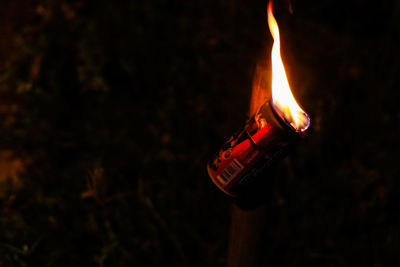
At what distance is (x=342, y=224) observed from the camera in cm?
234

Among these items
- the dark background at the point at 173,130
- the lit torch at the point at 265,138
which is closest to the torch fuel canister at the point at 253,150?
the lit torch at the point at 265,138

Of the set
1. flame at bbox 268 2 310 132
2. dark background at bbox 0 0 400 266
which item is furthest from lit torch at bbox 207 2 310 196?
dark background at bbox 0 0 400 266

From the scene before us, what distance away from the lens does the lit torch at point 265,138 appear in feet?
3.43

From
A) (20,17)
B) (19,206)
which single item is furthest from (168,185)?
(20,17)

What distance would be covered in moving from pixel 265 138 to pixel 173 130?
193cm

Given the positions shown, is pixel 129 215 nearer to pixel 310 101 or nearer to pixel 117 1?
pixel 310 101

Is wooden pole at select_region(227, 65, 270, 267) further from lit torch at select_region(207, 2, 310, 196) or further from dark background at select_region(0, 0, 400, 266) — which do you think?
dark background at select_region(0, 0, 400, 266)

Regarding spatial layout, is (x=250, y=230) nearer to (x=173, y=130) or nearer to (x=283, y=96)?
(x=283, y=96)

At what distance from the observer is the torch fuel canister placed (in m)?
1.04

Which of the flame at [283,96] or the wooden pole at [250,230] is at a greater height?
the flame at [283,96]

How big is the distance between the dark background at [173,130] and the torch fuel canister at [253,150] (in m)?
0.32

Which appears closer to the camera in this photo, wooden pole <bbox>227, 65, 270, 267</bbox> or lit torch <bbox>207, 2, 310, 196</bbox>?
lit torch <bbox>207, 2, 310, 196</bbox>

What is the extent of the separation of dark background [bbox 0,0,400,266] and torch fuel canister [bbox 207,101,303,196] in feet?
1.06

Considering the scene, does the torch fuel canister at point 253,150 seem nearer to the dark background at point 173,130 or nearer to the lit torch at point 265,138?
the lit torch at point 265,138
